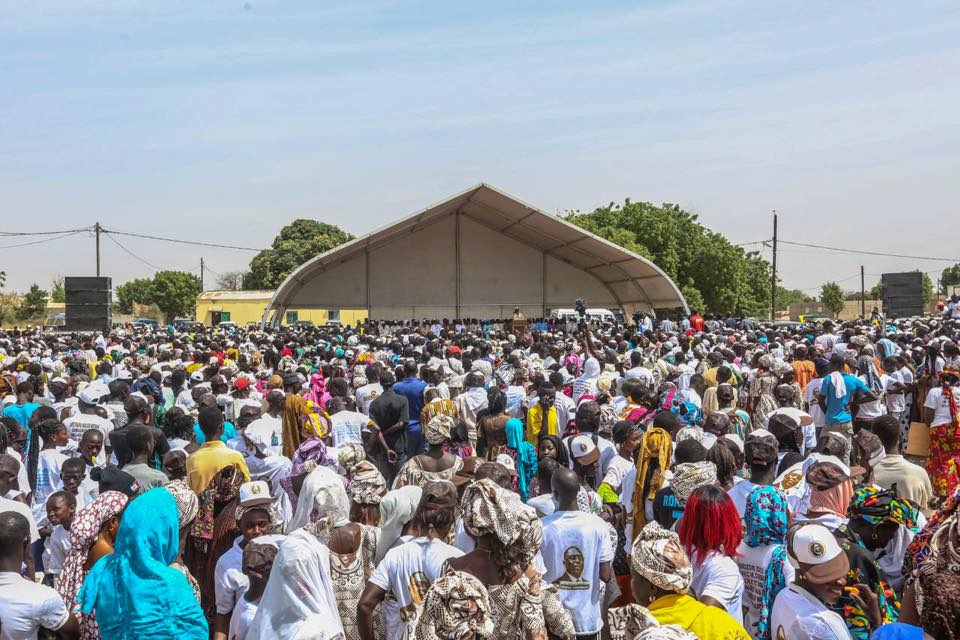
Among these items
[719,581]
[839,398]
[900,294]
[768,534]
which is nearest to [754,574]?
[768,534]

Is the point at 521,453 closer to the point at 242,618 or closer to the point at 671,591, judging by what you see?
the point at 242,618

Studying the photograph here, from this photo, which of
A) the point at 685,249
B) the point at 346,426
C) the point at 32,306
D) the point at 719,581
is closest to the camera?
the point at 719,581

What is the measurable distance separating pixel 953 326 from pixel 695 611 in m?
19.4

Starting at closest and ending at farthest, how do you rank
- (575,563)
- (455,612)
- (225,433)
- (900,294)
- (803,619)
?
(455,612) → (803,619) → (575,563) → (225,433) → (900,294)

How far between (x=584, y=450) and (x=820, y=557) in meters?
3.10

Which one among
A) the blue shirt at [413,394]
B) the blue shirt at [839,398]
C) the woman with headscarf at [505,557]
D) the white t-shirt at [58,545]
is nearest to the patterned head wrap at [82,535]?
the white t-shirt at [58,545]

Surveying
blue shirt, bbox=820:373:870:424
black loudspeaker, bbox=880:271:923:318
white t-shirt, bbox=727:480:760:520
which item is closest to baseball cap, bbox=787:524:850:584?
white t-shirt, bbox=727:480:760:520

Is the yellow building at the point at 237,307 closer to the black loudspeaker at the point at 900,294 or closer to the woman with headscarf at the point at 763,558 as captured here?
the black loudspeaker at the point at 900,294

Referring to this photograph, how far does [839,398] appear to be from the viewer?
985 cm

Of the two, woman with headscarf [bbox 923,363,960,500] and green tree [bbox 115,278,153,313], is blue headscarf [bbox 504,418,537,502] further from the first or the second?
green tree [bbox 115,278,153,313]

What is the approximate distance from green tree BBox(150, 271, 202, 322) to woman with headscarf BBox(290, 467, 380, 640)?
6966cm

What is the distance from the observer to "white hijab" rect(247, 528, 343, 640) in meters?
3.50

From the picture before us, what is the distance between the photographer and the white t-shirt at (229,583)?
4406 mm

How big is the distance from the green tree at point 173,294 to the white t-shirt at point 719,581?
2790 inches
